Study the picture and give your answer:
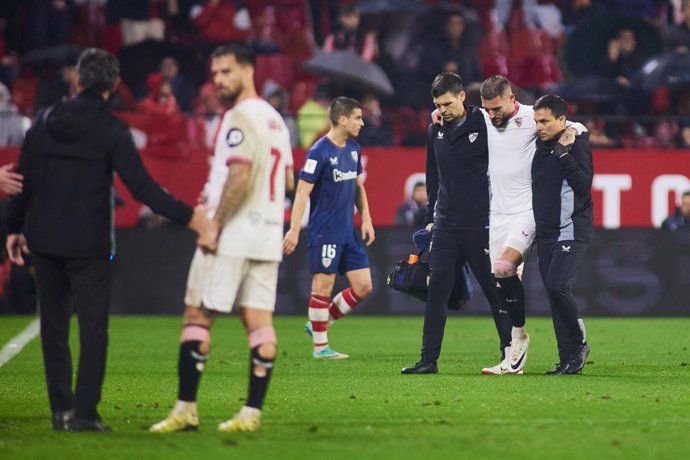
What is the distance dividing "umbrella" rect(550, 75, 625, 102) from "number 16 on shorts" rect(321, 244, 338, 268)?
8738mm

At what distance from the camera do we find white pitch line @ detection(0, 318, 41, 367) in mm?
12641

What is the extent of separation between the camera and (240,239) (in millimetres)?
7047

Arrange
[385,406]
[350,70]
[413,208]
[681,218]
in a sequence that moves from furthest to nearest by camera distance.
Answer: [350,70]
[413,208]
[681,218]
[385,406]

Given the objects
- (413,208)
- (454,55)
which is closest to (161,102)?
(413,208)

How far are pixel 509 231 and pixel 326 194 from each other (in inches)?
94.0

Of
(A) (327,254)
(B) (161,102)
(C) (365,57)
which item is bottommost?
(A) (327,254)

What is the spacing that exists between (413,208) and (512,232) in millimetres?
8762

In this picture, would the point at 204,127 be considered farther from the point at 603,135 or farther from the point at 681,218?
the point at 681,218

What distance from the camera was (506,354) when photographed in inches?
418

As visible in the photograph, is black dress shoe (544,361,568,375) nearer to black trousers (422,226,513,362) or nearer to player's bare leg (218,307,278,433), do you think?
black trousers (422,226,513,362)

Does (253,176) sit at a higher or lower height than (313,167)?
lower

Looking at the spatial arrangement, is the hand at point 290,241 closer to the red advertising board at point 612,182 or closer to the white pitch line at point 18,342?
the white pitch line at point 18,342

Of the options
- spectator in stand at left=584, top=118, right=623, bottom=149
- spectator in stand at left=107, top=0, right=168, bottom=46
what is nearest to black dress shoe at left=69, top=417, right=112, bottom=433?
spectator in stand at left=584, top=118, right=623, bottom=149

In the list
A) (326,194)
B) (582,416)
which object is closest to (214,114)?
(326,194)
